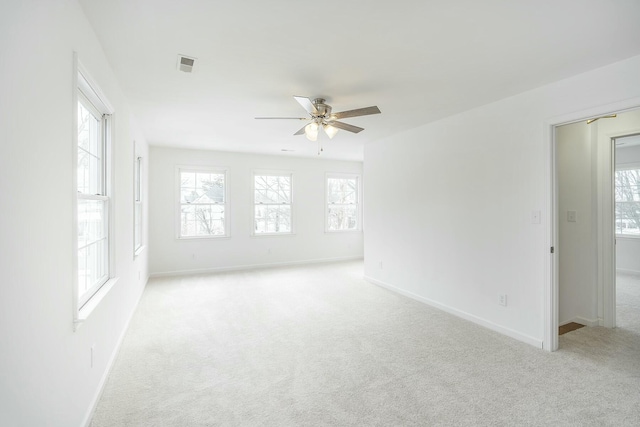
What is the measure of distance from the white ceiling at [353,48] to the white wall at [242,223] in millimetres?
2596

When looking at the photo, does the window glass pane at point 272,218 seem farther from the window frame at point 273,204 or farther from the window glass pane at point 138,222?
the window glass pane at point 138,222

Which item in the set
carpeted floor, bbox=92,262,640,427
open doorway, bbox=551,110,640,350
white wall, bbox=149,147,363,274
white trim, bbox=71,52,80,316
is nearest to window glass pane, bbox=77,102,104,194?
white trim, bbox=71,52,80,316

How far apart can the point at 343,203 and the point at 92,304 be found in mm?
6103

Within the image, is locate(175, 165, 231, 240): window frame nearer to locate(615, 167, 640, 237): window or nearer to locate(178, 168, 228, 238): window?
locate(178, 168, 228, 238): window

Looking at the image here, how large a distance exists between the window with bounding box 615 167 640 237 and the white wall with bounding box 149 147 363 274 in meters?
5.28

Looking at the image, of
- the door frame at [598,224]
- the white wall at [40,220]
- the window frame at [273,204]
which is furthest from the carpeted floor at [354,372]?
the window frame at [273,204]

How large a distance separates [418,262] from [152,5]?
13.1 ft

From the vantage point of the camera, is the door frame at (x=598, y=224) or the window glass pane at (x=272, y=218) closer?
the door frame at (x=598, y=224)

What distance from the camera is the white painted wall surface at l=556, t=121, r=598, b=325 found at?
3484 mm

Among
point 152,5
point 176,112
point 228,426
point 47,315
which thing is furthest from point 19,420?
point 176,112

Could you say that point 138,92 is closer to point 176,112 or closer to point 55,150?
point 176,112

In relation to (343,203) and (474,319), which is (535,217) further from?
(343,203)

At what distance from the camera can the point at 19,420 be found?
1.12m

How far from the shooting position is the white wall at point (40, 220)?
1.08 meters
